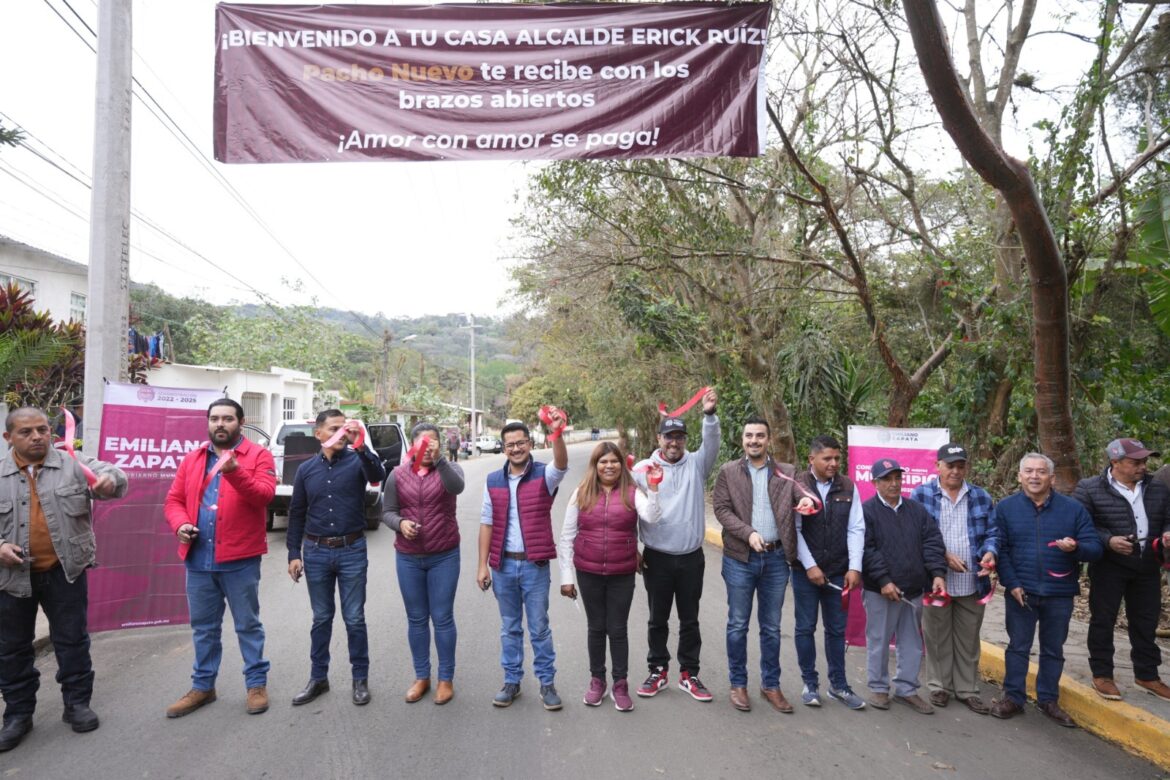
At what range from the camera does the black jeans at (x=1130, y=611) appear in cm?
473

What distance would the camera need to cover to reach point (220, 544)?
4.59m

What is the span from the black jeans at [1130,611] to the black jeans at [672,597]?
8.31ft

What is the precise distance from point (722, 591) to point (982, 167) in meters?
5.26

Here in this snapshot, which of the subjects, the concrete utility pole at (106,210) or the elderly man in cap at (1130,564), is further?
the concrete utility pole at (106,210)

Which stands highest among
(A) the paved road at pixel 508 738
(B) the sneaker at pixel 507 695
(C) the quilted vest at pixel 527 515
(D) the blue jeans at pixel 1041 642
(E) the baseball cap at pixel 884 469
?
(E) the baseball cap at pixel 884 469

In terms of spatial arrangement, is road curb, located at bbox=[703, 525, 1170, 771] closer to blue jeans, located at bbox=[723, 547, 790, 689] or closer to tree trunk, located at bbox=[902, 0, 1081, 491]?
tree trunk, located at bbox=[902, 0, 1081, 491]

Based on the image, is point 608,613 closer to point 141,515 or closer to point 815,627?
point 815,627

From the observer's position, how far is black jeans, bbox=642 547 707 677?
4727 mm

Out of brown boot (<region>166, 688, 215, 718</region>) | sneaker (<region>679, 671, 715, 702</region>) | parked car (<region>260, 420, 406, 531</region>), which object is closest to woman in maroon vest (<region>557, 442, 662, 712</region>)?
sneaker (<region>679, 671, 715, 702</region>)

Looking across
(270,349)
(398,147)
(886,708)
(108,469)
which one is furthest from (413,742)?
(270,349)

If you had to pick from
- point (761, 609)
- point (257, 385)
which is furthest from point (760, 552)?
point (257, 385)

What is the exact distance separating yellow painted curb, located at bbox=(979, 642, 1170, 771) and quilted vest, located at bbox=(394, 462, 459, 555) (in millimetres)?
4042

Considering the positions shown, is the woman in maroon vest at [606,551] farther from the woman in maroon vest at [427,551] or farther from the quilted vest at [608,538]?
the woman in maroon vest at [427,551]

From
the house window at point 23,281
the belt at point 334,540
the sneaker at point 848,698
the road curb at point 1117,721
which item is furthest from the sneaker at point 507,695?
the house window at point 23,281
